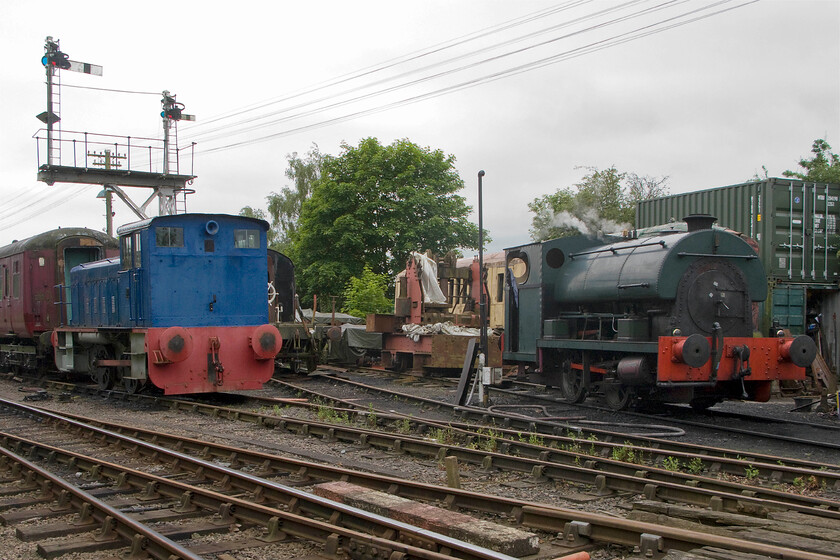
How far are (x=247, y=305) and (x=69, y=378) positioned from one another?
706 centimetres

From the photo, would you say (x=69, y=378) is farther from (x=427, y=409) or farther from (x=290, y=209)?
(x=290, y=209)

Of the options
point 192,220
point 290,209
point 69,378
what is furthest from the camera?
point 290,209

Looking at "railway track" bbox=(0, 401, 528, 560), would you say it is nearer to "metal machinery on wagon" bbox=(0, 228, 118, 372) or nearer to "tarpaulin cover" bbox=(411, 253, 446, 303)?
"metal machinery on wagon" bbox=(0, 228, 118, 372)

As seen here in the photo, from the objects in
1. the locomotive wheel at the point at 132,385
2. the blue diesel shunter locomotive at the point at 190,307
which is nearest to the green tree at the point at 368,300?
the blue diesel shunter locomotive at the point at 190,307

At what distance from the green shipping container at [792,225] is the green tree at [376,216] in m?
18.5

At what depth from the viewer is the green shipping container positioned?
15.9m

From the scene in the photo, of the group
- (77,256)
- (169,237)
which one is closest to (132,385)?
(169,237)

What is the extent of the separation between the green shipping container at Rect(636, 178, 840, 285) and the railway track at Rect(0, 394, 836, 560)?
1198cm

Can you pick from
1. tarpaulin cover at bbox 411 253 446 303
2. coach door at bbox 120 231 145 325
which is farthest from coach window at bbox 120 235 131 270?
tarpaulin cover at bbox 411 253 446 303

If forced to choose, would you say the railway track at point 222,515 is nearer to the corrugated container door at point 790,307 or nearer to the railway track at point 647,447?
the railway track at point 647,447

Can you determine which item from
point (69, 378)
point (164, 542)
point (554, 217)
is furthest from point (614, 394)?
point (69, 378)

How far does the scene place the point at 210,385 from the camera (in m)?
11.9

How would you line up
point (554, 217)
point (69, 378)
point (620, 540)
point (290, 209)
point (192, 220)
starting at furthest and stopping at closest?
point (290, 209), point (69, 378), point (554, 217), point (192, 220), point (620, 540)

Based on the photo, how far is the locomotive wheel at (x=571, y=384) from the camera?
1212 cm
